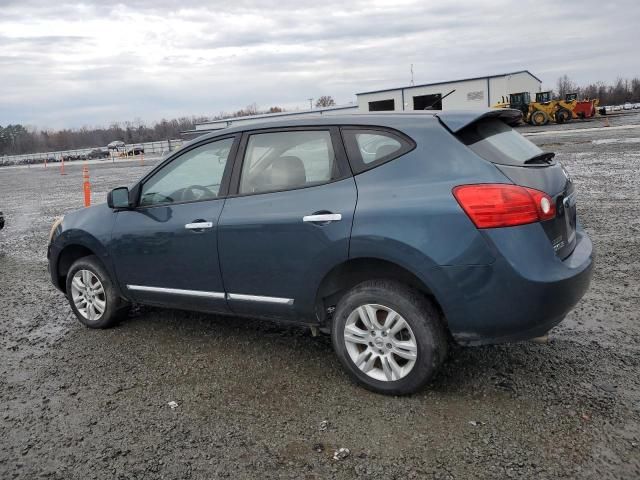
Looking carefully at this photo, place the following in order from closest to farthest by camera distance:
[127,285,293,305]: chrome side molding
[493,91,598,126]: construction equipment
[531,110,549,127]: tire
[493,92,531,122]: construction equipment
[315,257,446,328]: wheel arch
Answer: [315,257,446,328]: wheel arch, [127,285,293,305]: chrome side molding, [531,110,549,127]: tire, [493,91,598,126]: construction equipment, [493,92,531,122]: construction equipment

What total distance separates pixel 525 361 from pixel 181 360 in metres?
2.54

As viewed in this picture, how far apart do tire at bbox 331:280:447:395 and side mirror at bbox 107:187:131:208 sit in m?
2.14

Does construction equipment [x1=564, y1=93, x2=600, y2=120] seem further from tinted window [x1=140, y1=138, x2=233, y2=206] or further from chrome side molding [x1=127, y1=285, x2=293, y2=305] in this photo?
chrome side molding [x1=127, y1=285, x2=293, y2=305]

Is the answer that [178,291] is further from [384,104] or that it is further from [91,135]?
[91,135]

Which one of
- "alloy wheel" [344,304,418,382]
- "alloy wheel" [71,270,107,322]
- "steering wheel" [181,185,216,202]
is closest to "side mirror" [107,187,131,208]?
"steering wheel" [181,185,216,202]

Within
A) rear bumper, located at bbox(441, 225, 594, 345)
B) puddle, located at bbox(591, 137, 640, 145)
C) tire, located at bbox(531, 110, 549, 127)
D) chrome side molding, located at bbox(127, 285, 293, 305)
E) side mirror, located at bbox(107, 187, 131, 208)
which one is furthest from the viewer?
tire, located at bbox(531, 110, 549, 127)

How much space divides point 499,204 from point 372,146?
3.00 feet

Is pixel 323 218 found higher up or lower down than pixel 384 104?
lower down

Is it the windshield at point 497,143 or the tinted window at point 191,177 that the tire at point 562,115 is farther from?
the tinted window at point 191,177

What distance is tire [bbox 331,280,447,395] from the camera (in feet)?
11.0

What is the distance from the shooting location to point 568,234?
356cm

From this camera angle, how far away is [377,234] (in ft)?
11.1

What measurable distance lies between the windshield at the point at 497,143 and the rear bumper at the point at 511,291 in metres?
0.50

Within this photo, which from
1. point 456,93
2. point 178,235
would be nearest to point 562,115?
point 456,93
